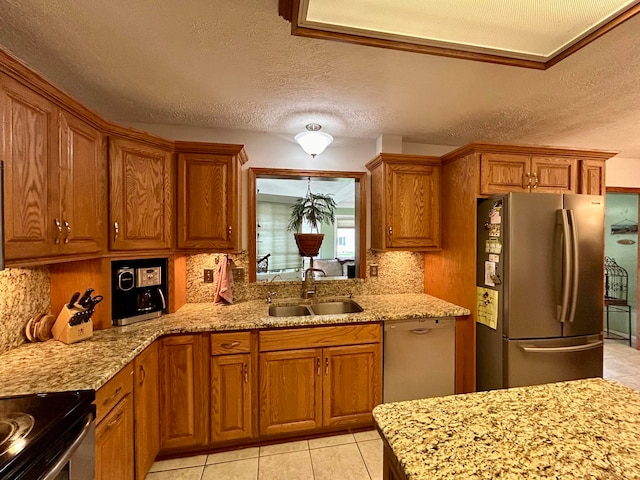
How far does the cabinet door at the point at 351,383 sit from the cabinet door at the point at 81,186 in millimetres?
1655

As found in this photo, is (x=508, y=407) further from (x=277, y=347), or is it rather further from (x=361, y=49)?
(x=361, y=49)

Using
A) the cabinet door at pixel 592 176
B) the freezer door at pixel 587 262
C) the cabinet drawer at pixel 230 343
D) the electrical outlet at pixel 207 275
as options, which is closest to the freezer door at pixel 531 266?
the freezer door at pixel 587 262

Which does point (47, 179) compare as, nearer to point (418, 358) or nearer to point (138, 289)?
point (138, 289)

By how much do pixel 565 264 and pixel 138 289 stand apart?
9.88 feet

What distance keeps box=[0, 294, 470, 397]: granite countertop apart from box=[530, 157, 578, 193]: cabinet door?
1.21 meters

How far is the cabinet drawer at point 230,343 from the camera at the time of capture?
6.35 ft

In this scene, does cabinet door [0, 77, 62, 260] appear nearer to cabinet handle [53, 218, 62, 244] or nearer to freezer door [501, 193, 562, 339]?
cabinet handle [53, 218, 62, 244]

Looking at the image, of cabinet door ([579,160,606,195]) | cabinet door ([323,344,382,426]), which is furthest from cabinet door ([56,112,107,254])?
cabinet door ([579,160,606,195])

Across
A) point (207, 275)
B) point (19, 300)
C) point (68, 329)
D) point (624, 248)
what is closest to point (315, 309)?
point (207, 275)

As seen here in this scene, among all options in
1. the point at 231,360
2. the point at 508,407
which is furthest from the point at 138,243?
the point at 508,407

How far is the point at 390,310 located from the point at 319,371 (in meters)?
0.72

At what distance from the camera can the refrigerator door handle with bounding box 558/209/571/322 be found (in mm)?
1990

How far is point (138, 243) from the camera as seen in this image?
6.36ft

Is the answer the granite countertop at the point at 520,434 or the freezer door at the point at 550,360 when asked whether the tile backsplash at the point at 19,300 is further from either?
the freezer door at the point at 550,360
